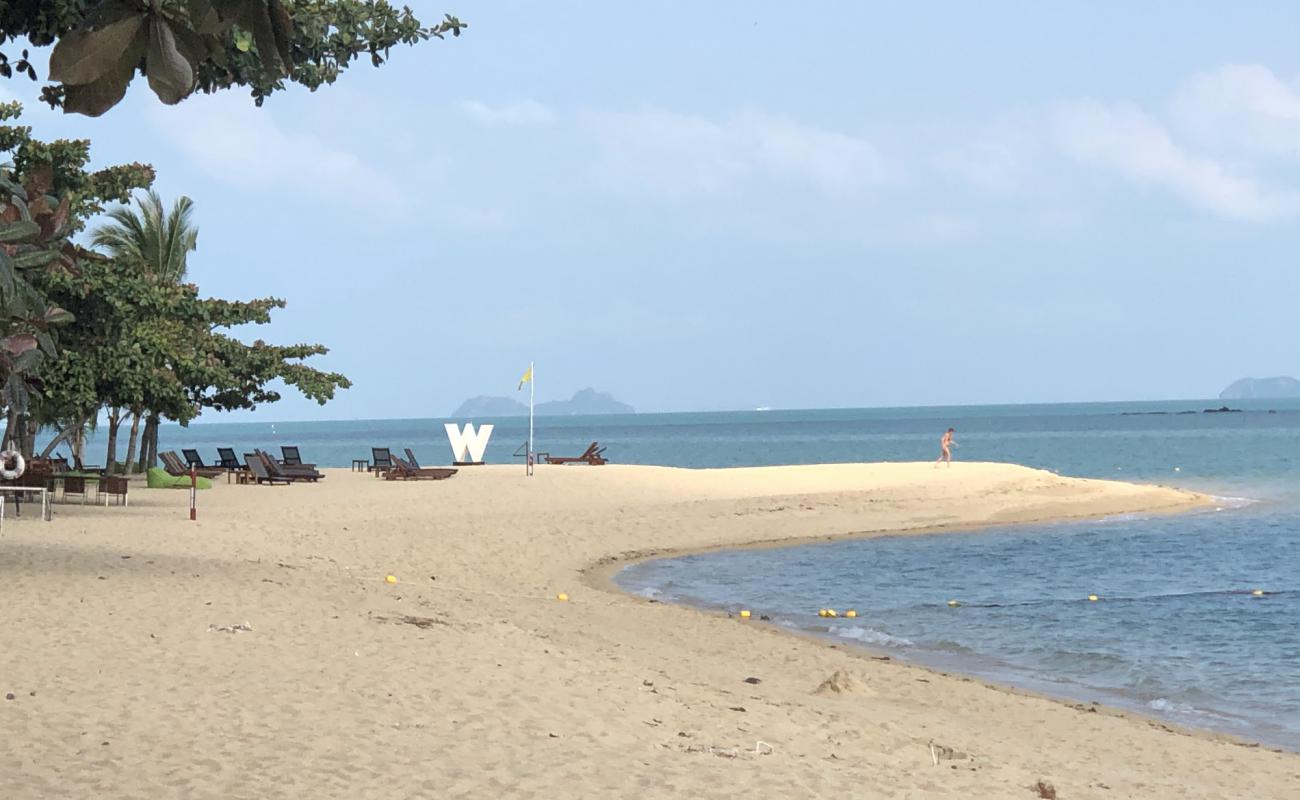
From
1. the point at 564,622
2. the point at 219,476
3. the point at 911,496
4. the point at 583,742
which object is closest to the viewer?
the point at 583,742

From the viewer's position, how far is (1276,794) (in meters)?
8.21

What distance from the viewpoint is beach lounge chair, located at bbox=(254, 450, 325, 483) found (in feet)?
105

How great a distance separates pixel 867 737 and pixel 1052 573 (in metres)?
12.8

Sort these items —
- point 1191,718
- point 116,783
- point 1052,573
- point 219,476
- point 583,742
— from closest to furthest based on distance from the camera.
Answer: point 116,783 → point 583,742 → point 1191,718 → point 1052,573 → point 219,476

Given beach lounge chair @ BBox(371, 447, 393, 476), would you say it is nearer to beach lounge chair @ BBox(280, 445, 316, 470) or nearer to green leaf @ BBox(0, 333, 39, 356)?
beach lounge chair @ BBox(280, 445, 316, 470)

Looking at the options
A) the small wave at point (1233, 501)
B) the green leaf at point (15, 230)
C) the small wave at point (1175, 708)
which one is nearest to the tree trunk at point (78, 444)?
the small wave at point (1233, 501)

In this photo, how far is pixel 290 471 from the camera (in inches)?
1296

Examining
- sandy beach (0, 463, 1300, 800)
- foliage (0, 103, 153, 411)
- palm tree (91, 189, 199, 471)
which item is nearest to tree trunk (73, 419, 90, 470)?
palm tree (91, 189, 199, 471)

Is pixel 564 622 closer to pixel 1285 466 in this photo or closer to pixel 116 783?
pixel 116 783

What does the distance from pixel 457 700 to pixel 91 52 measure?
6625 millimetres

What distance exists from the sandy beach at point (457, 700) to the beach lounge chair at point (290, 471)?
44.8ft

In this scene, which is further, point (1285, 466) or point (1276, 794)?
point (1285, 466)

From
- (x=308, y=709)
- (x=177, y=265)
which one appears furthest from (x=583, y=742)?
(x=177, y=265)

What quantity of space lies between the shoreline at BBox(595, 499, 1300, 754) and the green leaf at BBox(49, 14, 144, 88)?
965 cm
